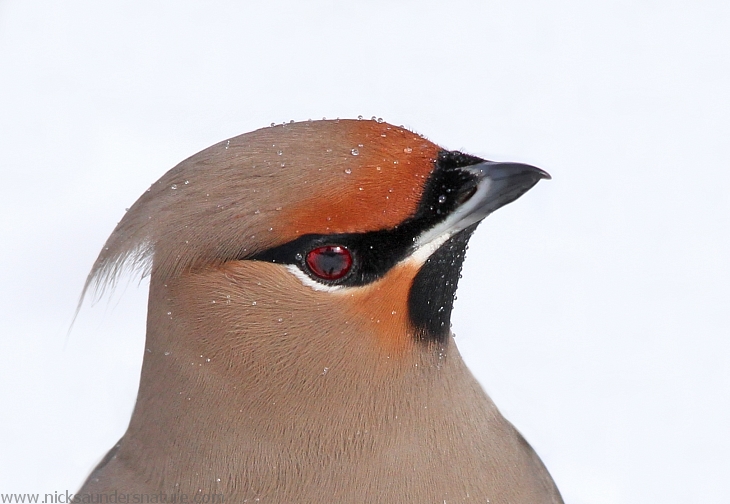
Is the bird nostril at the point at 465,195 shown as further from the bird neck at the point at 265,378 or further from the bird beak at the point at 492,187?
the bird neck at the point at 265,378

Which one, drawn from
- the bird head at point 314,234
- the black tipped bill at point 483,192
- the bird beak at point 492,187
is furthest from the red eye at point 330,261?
the bird beak at point 492,187

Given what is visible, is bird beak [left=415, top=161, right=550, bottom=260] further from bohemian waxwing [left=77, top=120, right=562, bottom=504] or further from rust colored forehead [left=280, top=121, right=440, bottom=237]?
rust colored forehead [left=280, top=121, right=440, bottom=237]

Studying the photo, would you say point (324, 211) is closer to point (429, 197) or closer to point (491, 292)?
point (429, 197)

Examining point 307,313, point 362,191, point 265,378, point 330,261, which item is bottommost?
point 265,378

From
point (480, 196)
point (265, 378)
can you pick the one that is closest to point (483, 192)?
point (480, 196)

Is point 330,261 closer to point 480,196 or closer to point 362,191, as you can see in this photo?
point 362,191

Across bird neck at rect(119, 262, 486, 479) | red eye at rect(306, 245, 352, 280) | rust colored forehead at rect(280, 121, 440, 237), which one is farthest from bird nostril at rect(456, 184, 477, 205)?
bird neck at rect(119, 262, 486, 479)
